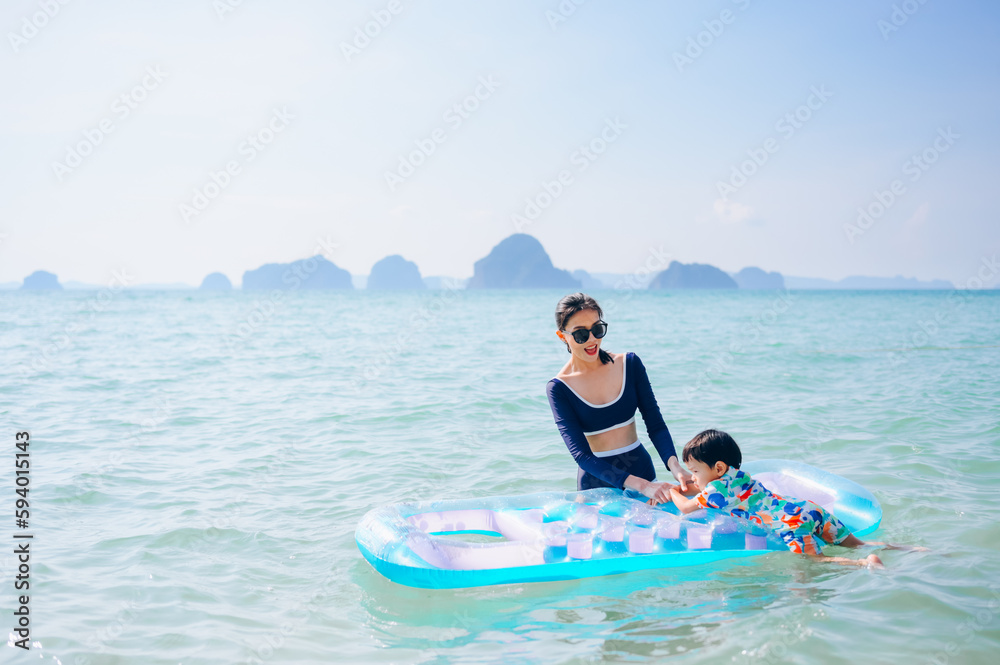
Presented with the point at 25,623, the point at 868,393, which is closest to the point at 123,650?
the point at 25,623

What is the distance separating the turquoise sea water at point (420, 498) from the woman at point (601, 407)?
0.61 metres

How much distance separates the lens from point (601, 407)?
3947 mm

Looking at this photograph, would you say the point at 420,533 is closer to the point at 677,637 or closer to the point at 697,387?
the point at 677,637

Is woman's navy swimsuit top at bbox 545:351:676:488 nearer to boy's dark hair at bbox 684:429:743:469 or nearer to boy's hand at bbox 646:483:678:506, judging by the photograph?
boy's hand at bbox 646:483:678:506

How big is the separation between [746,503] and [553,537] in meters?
1.02

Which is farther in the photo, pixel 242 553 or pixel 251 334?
pixel 251 334

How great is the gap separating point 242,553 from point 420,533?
1257 mm

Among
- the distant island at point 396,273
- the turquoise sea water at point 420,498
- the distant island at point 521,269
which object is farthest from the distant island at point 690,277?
the turquoise sea water at point 420,498

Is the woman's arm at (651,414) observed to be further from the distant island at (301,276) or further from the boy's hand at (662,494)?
the distant island at (301,276)

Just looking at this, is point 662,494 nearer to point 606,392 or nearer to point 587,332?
point 606,392

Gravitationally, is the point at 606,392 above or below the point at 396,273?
below

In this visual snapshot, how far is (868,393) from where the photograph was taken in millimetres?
8820

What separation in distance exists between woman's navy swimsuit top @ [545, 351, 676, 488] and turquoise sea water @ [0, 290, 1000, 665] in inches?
24.9

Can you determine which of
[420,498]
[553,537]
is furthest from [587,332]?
[420,498]
